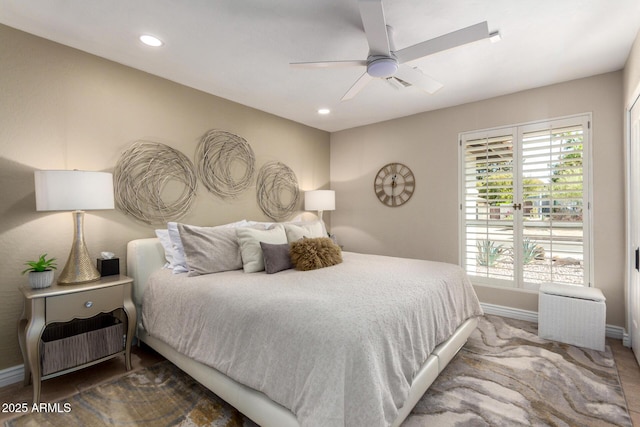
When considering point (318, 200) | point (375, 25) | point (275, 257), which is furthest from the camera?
point (318, 200)

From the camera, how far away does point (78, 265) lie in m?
2.24

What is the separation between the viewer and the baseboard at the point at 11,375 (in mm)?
2158

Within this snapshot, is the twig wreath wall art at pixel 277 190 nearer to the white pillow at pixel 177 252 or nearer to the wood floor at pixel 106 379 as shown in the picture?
the white pillow at pixel 177 252

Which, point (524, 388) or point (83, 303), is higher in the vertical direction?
point (83, 303)

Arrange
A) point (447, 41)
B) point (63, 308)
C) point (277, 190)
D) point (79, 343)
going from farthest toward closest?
point (277, 190), point (79, 343), point (63, 308), point (447, 41)

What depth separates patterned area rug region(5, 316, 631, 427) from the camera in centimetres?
181

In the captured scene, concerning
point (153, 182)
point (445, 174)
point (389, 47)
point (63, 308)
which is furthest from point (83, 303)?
point (445, 174)

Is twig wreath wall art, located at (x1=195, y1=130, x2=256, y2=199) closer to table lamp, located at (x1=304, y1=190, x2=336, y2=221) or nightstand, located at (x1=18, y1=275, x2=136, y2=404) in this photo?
table lamp, located at (x1=304, y1=190, x2=336, y2=221)

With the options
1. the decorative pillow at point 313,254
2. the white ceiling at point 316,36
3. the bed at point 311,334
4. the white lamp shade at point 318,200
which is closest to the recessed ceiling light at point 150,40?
the white ceiling at point 316,36

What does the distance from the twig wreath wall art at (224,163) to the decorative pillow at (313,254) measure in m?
1.29

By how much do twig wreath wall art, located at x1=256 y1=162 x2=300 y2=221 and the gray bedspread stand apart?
1.68 meters

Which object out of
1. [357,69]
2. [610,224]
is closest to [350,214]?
[357,69]

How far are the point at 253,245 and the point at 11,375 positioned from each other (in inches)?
75.1

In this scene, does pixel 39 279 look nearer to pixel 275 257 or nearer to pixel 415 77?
pixel 275 257
